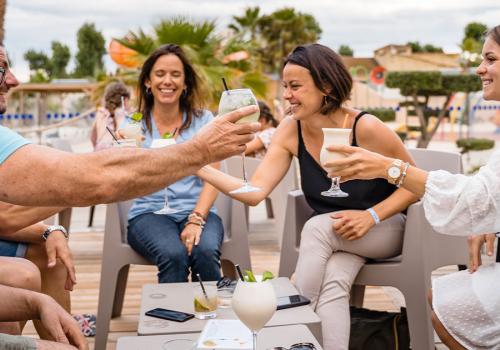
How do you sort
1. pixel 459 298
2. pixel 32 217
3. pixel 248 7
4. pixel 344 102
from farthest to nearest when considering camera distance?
pixel 248 7
pixel 344 102
pixel 32 217
pixel 459 298

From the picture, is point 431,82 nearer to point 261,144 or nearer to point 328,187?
point 261,144

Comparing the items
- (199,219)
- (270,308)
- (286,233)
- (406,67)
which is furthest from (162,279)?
(406,67)

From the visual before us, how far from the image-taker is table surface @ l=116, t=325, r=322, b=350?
6.42ft

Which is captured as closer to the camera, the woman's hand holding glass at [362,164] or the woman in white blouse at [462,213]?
the woman in white blouse at [462,213]

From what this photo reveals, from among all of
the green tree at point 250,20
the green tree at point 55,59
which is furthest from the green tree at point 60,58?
the green tree at point 250,20

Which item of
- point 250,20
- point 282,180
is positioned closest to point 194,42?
point 282,180

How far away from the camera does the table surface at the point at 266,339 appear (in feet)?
6.42

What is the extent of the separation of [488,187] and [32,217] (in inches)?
65.5

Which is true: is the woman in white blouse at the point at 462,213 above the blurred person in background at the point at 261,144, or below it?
above

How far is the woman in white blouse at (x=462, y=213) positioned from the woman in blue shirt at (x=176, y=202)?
45.1 inches

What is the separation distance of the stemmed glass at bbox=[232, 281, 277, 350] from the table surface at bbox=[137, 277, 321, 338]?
0.30 meters

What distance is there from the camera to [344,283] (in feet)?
9.20

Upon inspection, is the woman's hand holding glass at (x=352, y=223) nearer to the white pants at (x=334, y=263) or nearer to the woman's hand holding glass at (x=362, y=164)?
the white pants at (x=334, y=263)

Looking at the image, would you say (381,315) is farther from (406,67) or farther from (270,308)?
(406,67)
